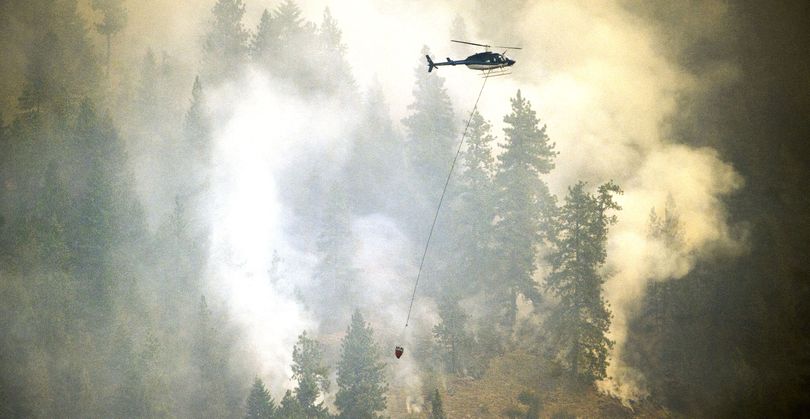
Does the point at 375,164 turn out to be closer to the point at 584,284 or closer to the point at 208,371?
the point at 208,371

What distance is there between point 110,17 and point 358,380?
6705 cm

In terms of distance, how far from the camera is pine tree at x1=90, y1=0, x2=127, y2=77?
6781 cm

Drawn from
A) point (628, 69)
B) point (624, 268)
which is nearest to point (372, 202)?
point (624, 268)

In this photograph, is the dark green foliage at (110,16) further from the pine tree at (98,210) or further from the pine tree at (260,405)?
the pine tree at (260,405)

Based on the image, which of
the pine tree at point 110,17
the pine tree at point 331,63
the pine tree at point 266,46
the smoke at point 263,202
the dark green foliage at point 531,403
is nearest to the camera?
the dark green foliage at point 531,403

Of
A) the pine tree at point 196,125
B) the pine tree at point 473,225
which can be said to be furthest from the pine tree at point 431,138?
the pine tree at point 196,125

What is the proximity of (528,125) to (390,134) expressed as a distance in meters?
21.9

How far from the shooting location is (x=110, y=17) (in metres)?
68.1

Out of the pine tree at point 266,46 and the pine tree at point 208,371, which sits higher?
the pine tree at point 266,46

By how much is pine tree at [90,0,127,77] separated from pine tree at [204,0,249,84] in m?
17.2

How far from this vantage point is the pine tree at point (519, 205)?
126 ft

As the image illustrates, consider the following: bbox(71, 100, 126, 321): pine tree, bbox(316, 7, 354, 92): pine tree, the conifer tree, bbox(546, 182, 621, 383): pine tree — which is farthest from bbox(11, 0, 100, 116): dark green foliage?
bbox(546, 182, 621, 383): pine tree

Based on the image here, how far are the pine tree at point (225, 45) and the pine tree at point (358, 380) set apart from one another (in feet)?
142

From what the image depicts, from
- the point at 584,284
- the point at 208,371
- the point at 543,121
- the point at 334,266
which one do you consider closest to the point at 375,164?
the point at 334,266
